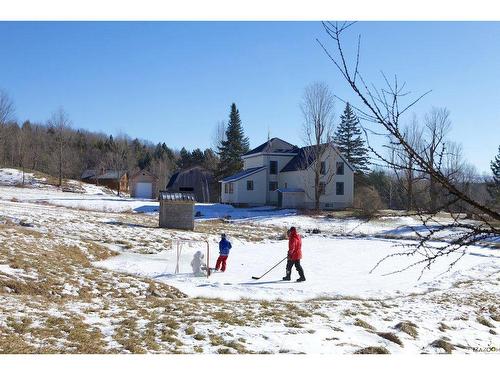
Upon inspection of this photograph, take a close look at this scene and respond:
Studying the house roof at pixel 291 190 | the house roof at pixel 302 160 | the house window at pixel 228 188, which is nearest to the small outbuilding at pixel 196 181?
the house window at pixel 228 188

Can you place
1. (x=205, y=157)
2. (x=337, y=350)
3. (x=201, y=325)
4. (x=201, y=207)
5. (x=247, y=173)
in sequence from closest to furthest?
1. (x=337, y=350)
2. (x=201, y=325)
3. (x=201, y=207)
4. (x=247, y=173)
5. (x=205, y=157)

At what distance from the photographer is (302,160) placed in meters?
50.4

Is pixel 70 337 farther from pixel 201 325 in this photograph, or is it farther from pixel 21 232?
pixel 21 232

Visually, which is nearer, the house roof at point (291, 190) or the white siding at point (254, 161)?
the house roof at point (291, 190)

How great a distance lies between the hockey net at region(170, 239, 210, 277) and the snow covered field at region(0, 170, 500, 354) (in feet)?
0.51

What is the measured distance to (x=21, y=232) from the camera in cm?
1725

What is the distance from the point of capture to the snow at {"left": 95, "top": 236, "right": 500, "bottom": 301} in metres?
13.1

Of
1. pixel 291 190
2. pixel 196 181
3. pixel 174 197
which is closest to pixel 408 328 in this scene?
pixel 174 197

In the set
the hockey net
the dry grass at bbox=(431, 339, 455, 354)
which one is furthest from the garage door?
the dry grass at bbox=(431, 339, 455, 354)

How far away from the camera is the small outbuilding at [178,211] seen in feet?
84.6

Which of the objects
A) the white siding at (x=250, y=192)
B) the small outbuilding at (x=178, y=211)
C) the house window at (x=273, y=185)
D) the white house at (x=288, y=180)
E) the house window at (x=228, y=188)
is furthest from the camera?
the house window at (x=273, y=185)

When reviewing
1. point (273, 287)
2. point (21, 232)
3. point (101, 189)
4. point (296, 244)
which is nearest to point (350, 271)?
point (296, 244)

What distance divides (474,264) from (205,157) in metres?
68.1

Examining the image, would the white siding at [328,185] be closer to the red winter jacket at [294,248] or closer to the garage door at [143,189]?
the garage door at [143,189]
